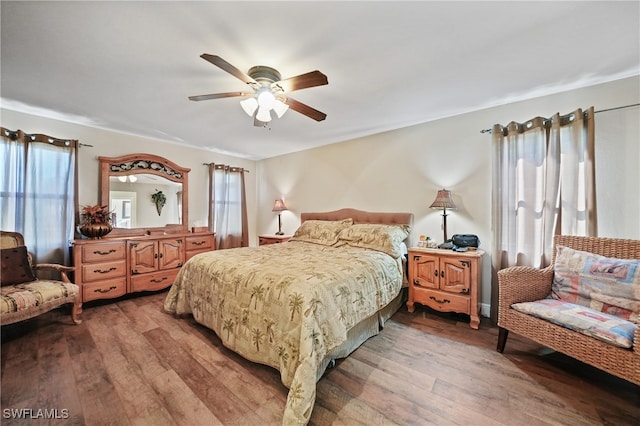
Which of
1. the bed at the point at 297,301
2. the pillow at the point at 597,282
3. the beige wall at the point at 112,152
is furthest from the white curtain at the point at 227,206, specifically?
the pillow at the point at 597,282

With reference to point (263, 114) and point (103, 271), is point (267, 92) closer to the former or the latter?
point (263, 114)

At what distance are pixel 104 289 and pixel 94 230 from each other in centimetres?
78

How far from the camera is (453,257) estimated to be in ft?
8.72

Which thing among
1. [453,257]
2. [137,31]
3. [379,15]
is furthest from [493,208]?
[137,31]

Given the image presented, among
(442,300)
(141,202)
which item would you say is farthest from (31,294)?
(442,300)

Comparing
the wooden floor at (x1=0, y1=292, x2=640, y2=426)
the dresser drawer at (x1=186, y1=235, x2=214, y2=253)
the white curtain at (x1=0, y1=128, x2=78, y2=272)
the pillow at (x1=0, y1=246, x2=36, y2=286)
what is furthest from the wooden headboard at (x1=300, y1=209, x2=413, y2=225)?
the pillow at (x1=0, y1=246, x2=36, y2=286)

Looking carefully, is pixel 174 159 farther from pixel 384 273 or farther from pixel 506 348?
pixel 506 348

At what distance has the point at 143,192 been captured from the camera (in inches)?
155

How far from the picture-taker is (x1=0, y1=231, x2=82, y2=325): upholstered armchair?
2.16 meters

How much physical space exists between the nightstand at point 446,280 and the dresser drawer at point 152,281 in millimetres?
3482

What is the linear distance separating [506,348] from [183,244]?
170 inches

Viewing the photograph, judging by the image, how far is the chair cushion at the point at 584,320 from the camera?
151 centimetres

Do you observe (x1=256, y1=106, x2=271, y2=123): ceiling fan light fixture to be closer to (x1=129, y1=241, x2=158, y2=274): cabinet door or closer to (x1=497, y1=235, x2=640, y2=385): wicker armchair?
(x1=497, y1=235, x2=640, y2=385): wicker armchair

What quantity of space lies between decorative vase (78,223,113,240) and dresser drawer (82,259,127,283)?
39cm
